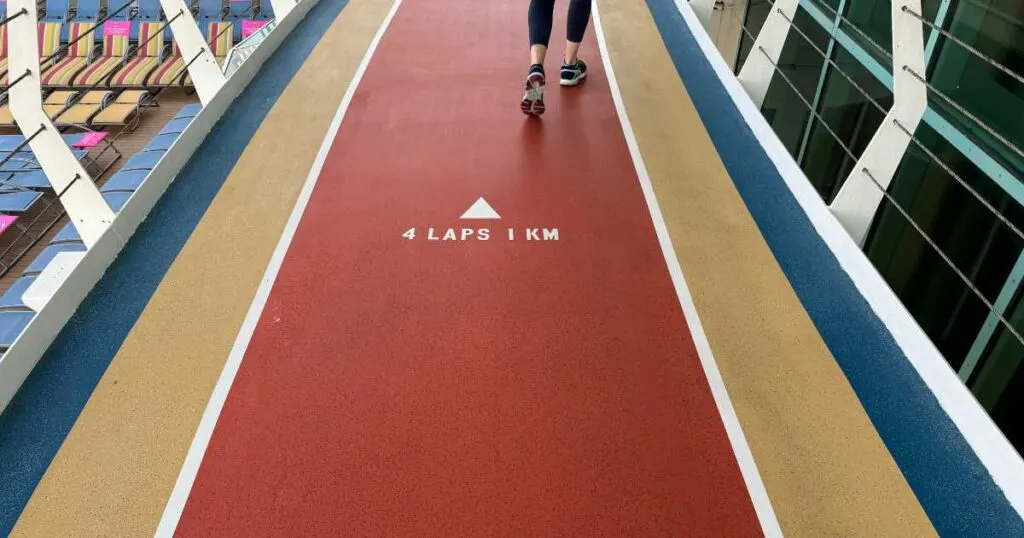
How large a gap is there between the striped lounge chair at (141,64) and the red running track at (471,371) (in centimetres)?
1095

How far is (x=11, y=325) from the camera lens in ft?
23.0

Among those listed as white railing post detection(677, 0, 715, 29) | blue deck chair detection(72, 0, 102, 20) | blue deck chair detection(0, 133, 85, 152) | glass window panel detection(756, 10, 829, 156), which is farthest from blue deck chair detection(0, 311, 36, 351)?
blue deck chair detection(72, 0, 102, 20)

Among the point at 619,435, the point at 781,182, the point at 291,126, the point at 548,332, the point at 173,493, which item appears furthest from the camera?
the point at 291,126

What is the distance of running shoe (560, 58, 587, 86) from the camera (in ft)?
18.2

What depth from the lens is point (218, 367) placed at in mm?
3172

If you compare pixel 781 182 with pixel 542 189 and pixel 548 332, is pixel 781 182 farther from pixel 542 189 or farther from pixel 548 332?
pixel 548 332

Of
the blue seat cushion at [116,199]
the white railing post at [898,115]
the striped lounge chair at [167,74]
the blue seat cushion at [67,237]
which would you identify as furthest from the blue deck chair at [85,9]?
the white railing post at [898,115]

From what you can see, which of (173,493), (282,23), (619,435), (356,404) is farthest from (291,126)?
(619,435)

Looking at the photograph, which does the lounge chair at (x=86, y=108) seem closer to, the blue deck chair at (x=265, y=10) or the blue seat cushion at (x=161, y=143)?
the blue seat cushion at (x=161, y=143)

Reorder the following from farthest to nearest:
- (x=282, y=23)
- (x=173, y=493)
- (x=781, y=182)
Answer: (x=282, y=23) → (x=781, y=182) → (x=173, y=493)

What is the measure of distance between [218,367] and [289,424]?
0.52 m

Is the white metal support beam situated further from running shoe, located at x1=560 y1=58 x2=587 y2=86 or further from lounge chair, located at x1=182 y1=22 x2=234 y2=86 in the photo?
lounge chair, located at x1=182 y1=22 x2=234 y2=86

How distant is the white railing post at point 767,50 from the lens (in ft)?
15.4

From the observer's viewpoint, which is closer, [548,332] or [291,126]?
[548,332]
